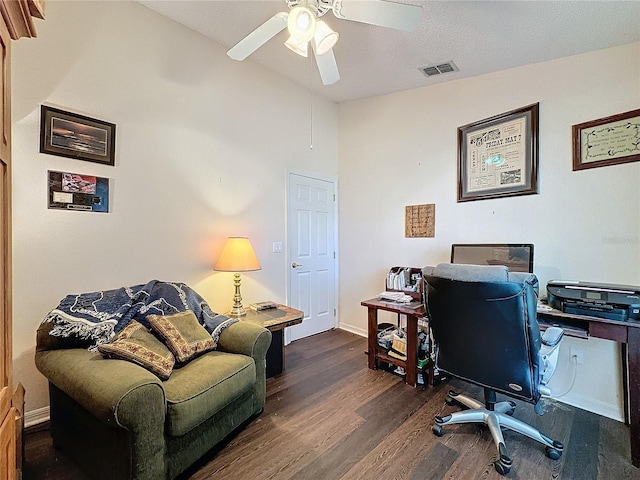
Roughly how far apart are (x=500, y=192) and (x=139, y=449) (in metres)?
3.13

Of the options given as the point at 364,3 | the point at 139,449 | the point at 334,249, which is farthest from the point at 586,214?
the point at 139,449

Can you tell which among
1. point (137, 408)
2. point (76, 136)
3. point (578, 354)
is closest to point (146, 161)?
point (76, 136)

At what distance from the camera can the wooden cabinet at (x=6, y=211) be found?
0.88 metres

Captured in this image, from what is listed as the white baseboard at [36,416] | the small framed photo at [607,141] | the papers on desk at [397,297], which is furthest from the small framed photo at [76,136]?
the small framed photo at [607,141]

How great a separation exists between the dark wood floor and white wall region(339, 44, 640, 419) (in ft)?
1.62

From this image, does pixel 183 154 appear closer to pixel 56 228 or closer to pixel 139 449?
pixel 56 228

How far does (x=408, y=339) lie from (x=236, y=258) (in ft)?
5.37

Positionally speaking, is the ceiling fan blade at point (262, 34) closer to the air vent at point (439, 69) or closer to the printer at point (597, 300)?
the air vent at point (439, 69)

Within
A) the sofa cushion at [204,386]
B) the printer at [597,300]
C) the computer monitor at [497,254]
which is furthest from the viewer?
the computer monitor at [497,254]

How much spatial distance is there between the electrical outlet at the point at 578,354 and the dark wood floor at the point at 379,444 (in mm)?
347

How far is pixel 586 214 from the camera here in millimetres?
2271

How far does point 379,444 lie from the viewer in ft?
6.05

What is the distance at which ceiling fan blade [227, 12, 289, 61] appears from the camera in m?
1.72

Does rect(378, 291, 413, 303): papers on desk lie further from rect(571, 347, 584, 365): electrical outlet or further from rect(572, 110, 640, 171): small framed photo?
rect(572, 110, 640, 171): small framed photo
